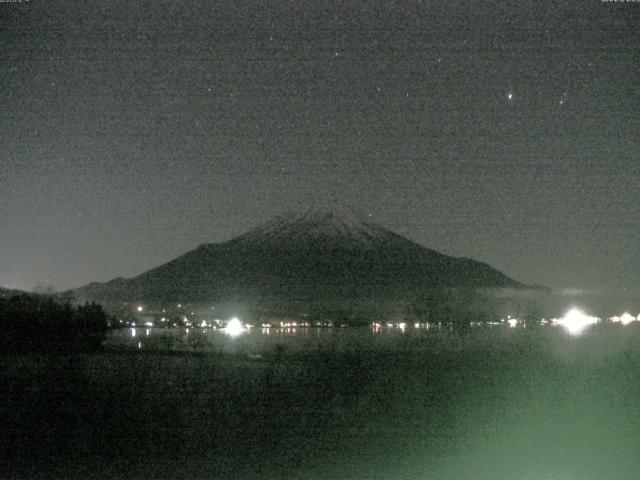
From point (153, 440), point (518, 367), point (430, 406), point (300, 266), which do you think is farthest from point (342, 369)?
point (300, 266)

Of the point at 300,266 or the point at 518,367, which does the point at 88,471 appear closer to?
the point at 518,367

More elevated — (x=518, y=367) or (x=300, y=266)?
(x=300, y=266)

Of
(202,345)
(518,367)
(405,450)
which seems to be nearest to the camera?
(405,450)

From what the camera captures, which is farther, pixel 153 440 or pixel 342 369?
pixel 342 369

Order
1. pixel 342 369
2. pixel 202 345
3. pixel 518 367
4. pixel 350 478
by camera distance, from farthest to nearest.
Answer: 1. pixel 202 345
2. pixel 518 367
3. pixel 342 369
4. pixel 350 478

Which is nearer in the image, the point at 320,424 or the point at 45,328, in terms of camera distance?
Answer: the point at 320,424
